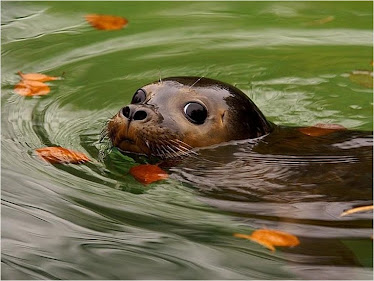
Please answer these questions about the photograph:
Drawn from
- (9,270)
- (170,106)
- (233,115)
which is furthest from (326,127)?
(9,270)

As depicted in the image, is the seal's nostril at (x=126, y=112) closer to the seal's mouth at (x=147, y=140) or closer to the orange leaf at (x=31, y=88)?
the seal's mouth at (x=147, y=140)

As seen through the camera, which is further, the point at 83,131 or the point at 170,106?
the point at 83,131

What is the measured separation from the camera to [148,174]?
19.3 ft

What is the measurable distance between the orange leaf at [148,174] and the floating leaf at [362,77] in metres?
2.78

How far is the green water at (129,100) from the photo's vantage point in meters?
4.91

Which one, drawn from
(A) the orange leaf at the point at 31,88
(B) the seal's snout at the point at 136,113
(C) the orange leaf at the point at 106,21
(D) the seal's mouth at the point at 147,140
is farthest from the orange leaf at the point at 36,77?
(B) the seal's snout at the point at 136,113

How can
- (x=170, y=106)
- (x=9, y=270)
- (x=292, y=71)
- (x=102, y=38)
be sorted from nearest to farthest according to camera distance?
1. (x=9, y=270)
2. (x=170, y=106)
3. (x=292, y=71)
4. (x=102, y=38)

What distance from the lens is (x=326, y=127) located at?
693 centimetres

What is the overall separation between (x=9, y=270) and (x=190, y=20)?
5015 millimetres

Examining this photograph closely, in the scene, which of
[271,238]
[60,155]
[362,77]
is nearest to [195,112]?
[60,155]

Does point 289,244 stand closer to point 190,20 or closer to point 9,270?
point 9,270

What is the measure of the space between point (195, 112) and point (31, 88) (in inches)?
90.6

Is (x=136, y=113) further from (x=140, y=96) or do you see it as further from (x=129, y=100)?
(x=129, y=100)

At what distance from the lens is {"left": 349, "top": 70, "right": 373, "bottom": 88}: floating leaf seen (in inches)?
316
